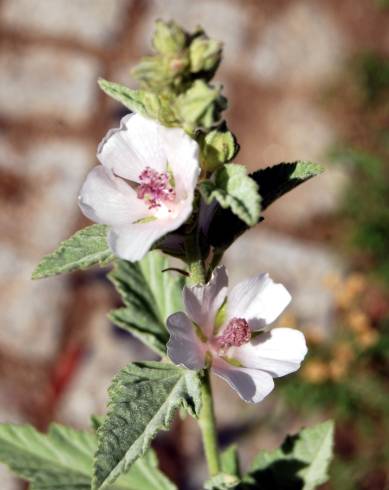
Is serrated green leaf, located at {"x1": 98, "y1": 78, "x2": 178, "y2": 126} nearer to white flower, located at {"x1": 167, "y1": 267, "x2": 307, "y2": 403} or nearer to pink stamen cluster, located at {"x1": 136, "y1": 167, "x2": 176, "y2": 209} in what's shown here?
pink stamen cluster, located at {"x1": 136, "y1": 167, "x2": 176, "y2": 209}

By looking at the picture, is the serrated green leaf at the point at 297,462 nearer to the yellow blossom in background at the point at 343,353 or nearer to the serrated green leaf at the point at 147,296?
the serrated green leaf at the point at 147,296

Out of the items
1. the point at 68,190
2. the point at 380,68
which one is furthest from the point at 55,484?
the point at 380,68

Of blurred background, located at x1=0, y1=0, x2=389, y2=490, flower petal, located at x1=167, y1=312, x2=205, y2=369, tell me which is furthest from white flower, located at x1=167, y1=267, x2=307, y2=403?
blurred background, located at x1=0, y1=0, x2=389, y2=490

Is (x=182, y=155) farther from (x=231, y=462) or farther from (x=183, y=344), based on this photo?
(x=231, y=462)

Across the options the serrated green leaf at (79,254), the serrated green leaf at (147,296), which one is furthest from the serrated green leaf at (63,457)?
the serrated green leaf at (79,254)

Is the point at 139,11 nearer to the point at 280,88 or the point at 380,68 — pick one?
the point at 280,88

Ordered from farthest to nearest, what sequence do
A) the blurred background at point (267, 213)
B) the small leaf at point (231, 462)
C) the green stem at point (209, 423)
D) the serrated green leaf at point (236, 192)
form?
the blurred background at point (267, 213)
the small leaf at point (231, 462)
the green stem at point (209, 423)
the serrated green leaf at point (236, 192)
